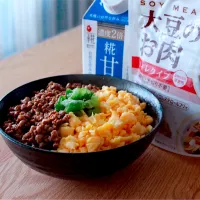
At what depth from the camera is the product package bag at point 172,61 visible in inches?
33.0

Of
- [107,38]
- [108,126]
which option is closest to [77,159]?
[108,126]

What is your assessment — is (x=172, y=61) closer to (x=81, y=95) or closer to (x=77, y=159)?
(x=81, y=95)

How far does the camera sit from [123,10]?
3.20 feet

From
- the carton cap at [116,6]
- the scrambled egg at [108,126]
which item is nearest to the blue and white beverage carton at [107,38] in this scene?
the carton cap at [116,6]

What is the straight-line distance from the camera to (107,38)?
104 cm

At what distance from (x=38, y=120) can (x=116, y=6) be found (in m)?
0.36

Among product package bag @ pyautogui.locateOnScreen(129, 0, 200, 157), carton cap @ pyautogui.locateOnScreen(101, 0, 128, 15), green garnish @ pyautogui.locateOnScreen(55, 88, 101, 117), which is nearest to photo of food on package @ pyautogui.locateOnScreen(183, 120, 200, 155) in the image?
product package bag @ pyautogui.locateOnScreen(129, 0, 200, 157)

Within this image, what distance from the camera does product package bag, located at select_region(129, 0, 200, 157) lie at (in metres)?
0.84

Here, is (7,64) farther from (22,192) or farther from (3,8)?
(3,8)

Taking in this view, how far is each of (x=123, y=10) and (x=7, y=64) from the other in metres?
0.55

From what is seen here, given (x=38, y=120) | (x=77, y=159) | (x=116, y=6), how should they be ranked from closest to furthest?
(x=77, y=159)
(x=38, y=120)
(x=116, y=6)

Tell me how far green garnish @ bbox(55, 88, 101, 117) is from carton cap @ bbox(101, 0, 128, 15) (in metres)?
0.24

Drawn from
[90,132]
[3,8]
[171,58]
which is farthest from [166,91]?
[3,8]

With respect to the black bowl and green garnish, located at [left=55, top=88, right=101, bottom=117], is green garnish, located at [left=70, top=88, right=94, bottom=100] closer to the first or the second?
green garnish, located at [left=55, top=88, right=101, bottom=117]
